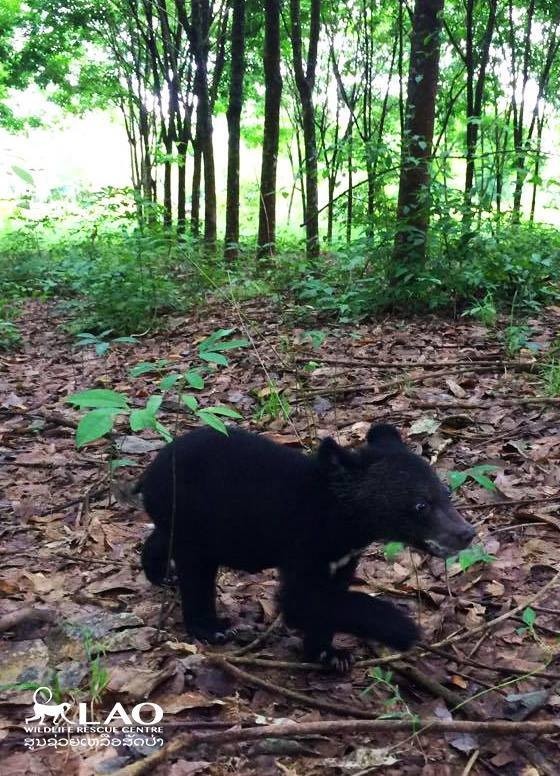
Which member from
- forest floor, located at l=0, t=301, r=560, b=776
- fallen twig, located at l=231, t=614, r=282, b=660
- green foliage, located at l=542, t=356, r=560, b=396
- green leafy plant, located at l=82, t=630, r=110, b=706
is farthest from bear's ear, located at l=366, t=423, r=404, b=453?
green foliage, located at l=542, t=356, r=560, b=396

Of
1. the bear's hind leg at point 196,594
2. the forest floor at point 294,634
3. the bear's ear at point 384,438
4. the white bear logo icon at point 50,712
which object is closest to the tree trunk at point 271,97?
the forest floor at point 294,634

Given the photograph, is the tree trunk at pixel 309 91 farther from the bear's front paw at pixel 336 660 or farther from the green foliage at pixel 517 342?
the bear's front paw at pixel 336 660

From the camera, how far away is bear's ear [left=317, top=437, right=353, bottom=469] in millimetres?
3115

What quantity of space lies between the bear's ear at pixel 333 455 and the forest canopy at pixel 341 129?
1.62 meters

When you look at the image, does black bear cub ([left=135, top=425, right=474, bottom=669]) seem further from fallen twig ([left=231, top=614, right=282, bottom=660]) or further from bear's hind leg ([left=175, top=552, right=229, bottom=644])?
fallen twig ([left=231, top=614, right=282, bottom=660])

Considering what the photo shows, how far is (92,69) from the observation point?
81.4ft

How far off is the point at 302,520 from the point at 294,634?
679 mm

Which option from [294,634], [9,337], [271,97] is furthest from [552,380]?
[271,97]

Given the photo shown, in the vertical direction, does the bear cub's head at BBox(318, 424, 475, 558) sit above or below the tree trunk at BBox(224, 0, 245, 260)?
below

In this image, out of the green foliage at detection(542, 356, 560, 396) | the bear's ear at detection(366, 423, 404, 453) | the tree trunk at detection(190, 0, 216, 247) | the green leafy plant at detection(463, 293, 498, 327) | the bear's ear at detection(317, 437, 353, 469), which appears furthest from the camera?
the tree trunk at detection(190, 0, 216, 247)

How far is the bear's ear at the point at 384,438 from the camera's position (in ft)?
10.7

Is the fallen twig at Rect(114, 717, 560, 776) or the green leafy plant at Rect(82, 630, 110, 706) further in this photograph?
the green leafy plant at Rect(82, 630, 110, 706)

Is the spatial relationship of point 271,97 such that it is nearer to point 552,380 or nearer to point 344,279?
point 344,279

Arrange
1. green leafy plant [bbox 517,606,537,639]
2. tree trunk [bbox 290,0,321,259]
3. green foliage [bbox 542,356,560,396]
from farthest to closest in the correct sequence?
tree trunk [bbox 290,0,321,259]
green foliage [bbox 542,356,560,396]
green leafy plant [bbox 517,606,537,639]
